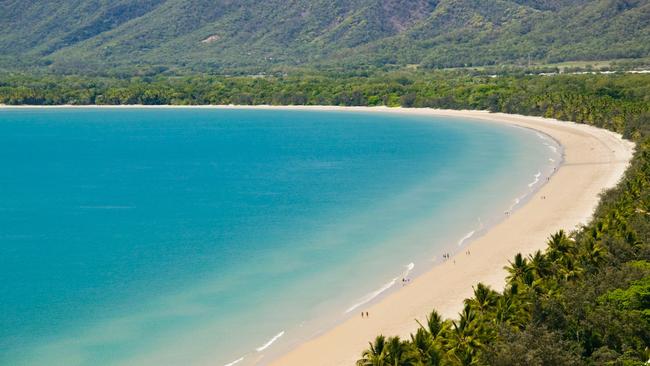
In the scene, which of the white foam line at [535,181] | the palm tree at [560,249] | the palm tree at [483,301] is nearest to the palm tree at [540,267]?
the palm tree at [560,249]

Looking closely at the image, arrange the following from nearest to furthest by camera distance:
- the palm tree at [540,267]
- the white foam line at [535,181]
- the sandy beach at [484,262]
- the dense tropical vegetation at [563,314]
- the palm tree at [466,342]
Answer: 1. the dense tropical vegetation at [563,314]
2. the palm tree at [466,342]
3. the sandy beach at [484,262]
4. the palm tree at [540,267]
5. the white foam line at [535,181]

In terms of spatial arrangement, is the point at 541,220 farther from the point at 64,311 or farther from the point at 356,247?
the point at 64,311

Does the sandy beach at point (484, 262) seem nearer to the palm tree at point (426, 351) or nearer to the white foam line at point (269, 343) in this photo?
the white foam line at point (269, 343)

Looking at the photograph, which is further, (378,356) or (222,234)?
(222,234)

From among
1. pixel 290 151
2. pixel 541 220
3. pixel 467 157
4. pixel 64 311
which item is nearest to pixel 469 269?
pixel 541 220

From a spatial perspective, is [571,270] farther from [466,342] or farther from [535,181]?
[535,181]

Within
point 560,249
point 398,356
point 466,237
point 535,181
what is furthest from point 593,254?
point 535,181

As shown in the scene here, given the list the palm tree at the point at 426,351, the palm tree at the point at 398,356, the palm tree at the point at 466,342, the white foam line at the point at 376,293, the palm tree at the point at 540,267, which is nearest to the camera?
the palm tree at the point at 398,356
